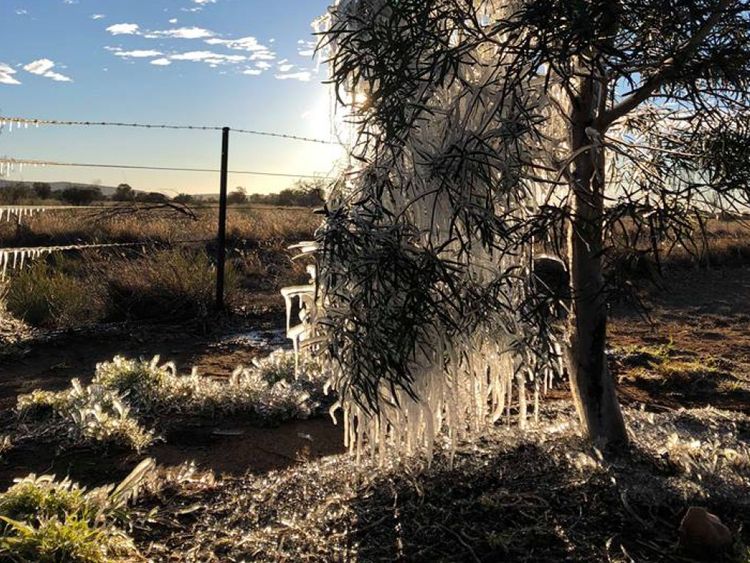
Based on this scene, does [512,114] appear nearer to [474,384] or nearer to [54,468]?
[474,384]

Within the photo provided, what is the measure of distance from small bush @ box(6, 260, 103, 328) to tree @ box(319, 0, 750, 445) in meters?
6.80

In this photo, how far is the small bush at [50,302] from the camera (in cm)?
852

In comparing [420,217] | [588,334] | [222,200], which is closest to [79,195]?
[222,200]

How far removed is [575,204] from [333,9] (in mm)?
1480

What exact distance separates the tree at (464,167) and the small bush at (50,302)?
22.3 feet

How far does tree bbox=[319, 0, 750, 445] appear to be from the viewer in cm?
236

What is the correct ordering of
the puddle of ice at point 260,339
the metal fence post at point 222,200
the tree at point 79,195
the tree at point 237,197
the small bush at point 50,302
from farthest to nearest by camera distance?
the tree at point 237,197 < the tree at point 79,195 < the metal fence post at point 222,200 < the small bush at point 50,302 < the puddle of ice at point 260,339

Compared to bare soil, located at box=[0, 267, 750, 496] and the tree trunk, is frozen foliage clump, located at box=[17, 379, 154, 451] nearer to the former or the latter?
bare soil, located at box=[0, 267, 750, 496]

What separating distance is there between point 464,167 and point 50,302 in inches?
297

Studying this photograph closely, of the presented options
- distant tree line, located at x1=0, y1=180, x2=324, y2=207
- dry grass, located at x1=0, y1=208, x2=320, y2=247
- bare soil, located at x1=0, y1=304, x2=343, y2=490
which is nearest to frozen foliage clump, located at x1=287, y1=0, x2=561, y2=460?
bare soil, located at x1=0, y1=304, x2=343, y2=490

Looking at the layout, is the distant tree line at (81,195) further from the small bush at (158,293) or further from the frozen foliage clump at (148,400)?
the frozen foliage clump at (148,400)

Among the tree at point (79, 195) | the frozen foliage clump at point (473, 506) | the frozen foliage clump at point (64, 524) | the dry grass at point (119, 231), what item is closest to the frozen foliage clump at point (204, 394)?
the frozen foliage clump at point (473, 506)

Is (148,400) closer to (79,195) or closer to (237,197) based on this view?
(79,195)

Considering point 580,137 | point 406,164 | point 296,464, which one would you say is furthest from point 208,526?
point 580,137
